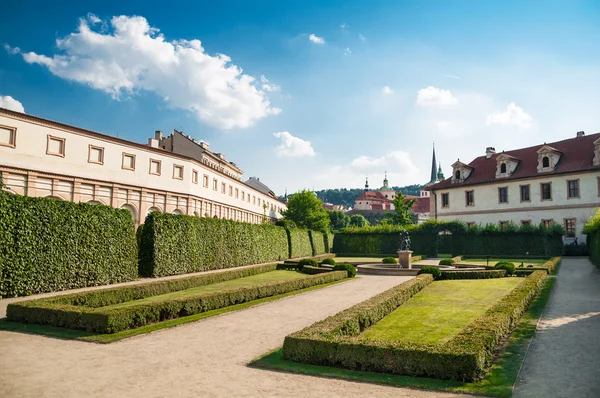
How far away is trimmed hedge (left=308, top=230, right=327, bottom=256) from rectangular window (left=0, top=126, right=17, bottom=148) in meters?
32.0

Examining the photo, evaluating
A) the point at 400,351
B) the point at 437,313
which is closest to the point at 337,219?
the point at 437,313

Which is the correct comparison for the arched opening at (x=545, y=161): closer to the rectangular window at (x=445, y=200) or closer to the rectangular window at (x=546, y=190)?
the rectangular window at (x=546, y=190)

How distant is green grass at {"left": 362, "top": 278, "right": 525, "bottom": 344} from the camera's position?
10.8 metres

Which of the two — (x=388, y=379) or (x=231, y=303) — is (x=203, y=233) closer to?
(x=231, y=303)

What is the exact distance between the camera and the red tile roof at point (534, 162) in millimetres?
46044

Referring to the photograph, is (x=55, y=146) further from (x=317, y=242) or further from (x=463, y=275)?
(x=317, y=242)

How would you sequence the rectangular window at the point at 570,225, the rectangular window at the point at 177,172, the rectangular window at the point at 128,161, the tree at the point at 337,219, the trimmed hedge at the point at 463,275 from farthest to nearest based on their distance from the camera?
1. the tree at the point at 337,219
2. the rectangular window at the point at 570,225
3. the rectangular window at the point at 177,172
4. the rectangular window at the point at 128,161
5. the trimmed hedge at the point at 463,275

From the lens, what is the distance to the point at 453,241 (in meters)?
48.8

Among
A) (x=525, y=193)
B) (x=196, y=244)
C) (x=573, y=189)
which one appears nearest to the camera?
(x=196, y=244)

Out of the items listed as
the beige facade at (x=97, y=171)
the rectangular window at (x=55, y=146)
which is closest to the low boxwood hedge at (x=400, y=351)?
the beige facade at (x=97, y=171)

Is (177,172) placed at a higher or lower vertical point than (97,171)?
higher

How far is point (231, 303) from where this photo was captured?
1558cm

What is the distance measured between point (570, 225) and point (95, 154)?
48.9 meters

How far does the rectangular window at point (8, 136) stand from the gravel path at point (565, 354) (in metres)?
31.5
